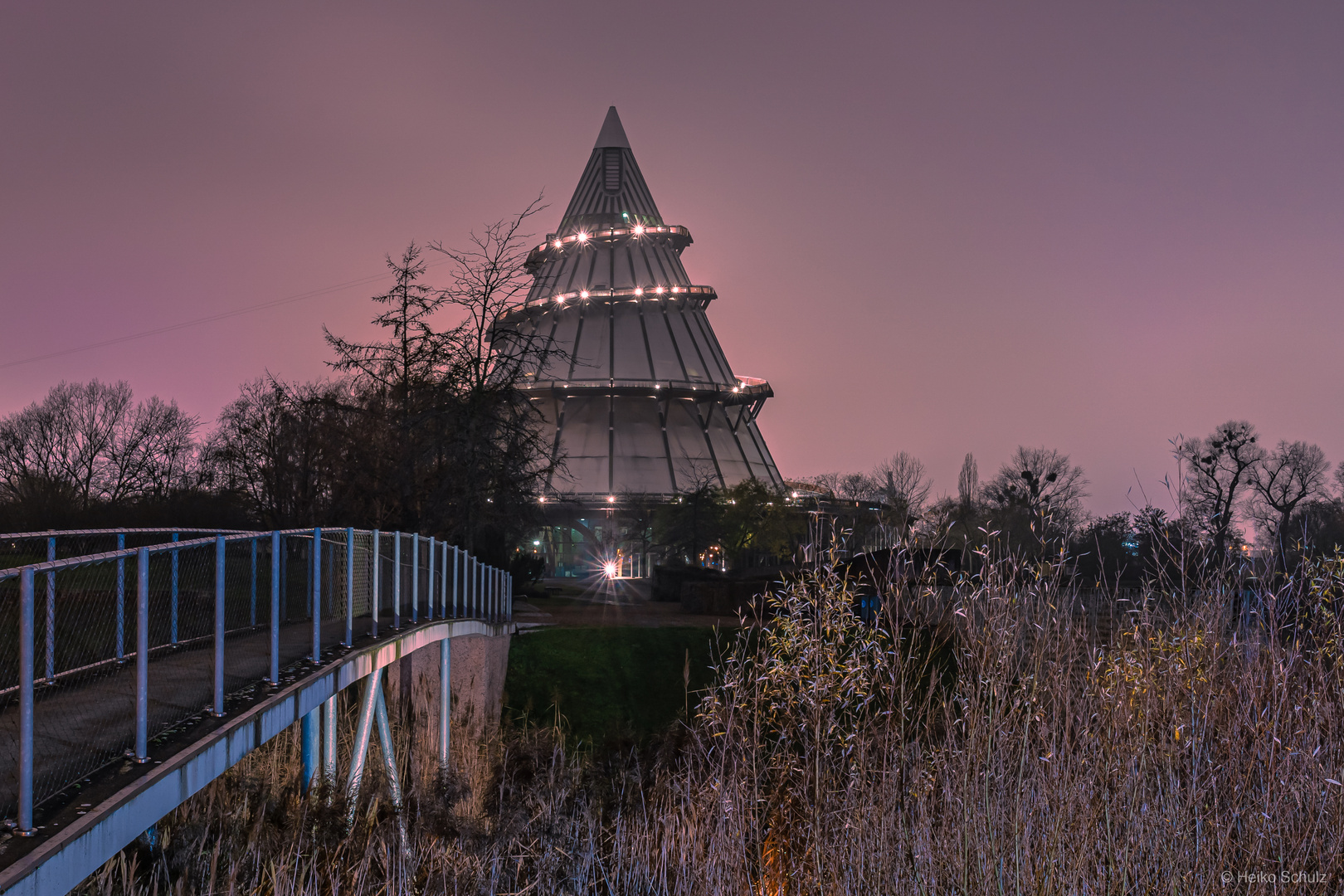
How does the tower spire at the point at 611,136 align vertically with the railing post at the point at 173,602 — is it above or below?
above

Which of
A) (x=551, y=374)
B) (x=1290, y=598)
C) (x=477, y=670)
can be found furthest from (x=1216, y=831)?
(x=551, y=374)

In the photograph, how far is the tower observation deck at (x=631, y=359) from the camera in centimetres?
6600

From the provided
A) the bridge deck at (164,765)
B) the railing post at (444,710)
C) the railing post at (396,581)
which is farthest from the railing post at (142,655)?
the railing post at (444,710)

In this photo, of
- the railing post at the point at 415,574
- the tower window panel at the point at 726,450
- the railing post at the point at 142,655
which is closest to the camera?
the railing post at the point at 142,655

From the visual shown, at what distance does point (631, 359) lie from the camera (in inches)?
2724

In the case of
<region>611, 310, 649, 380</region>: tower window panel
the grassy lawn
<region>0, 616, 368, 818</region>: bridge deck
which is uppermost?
<region>611, 310, 649, 380</region>: tower window panel

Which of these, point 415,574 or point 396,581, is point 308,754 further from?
point 415,574

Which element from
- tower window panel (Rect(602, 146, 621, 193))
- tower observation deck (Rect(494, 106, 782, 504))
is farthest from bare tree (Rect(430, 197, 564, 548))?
tower window panel (Rect(602, 146, 621, 193))

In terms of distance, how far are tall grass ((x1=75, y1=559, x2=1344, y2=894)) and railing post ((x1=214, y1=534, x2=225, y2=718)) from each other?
3.61 ft

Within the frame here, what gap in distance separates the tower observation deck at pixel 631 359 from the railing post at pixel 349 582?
52.7 meters

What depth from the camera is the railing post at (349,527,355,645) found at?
30.8 feet

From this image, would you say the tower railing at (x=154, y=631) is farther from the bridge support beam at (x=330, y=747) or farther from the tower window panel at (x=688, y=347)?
the tower window panel at (x=688, y=347)

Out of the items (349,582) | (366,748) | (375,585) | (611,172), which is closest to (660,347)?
(611,172)

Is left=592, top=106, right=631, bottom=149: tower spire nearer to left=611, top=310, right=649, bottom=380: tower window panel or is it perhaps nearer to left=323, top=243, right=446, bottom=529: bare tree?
left=611, top=310, right=649, bottom=380: tower window panel
